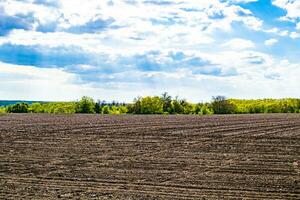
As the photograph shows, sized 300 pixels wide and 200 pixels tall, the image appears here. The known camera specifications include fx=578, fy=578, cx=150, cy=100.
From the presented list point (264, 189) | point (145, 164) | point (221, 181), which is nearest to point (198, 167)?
point (145, 164)

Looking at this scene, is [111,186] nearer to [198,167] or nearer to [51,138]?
[198,167]

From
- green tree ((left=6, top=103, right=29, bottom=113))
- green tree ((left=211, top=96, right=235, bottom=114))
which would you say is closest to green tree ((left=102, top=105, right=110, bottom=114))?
green tree ((left=6, top=103, right=29, bottom=113))

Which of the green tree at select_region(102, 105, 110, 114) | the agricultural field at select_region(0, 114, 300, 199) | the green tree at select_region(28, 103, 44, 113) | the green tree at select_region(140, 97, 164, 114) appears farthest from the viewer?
the green tree at select_region(28, 103, 44, 113)

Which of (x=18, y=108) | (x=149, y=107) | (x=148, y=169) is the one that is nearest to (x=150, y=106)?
(x=149, y=107)

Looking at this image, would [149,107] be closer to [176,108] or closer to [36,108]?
[176,108]

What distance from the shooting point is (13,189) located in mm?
12961

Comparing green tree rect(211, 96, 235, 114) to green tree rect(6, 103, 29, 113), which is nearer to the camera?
green tree rect(6, 103, 29, 113)

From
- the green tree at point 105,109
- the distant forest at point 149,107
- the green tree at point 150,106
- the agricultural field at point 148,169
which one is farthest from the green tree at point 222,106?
the agricultural field at point 148,169

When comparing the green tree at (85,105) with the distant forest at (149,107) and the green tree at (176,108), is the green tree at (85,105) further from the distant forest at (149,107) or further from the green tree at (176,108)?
the green tree at (176,108)

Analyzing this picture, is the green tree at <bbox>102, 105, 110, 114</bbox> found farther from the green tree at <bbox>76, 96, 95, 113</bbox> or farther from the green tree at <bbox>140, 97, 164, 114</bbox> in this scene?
the green tree at <bbox>140, 97, 164, 114</bbox>

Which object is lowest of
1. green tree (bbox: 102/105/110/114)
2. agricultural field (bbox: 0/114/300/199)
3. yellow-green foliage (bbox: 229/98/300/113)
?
agricultural field (bbox: 0/114/300/199)

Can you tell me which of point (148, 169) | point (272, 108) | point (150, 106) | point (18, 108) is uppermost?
point (272, 108)

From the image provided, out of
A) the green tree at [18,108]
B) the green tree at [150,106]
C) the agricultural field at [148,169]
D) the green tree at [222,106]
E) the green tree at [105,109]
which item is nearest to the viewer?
the agricultural field at [148,169]

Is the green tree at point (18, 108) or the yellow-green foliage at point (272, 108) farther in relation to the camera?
the yellow-green foliage at point (272, 108)
